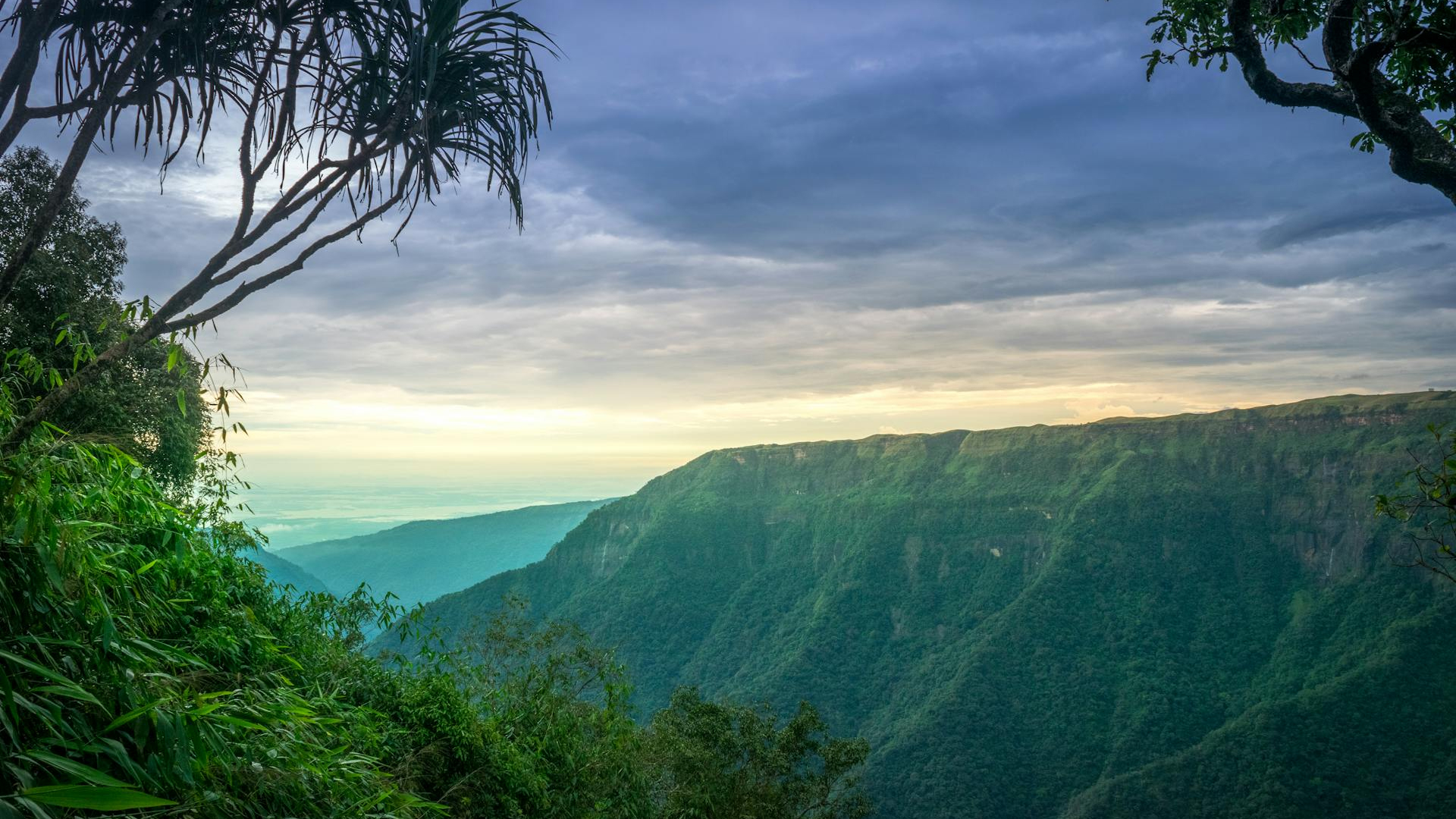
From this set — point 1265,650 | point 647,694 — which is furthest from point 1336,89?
point 1265,650

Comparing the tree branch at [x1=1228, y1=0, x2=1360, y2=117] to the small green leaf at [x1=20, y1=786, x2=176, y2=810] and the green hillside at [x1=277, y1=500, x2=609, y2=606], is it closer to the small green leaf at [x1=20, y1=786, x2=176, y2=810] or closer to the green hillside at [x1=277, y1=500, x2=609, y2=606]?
the small green leaf at [x1=20, y1=786, x2=176, y2=810]

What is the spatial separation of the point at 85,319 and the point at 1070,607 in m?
95.5

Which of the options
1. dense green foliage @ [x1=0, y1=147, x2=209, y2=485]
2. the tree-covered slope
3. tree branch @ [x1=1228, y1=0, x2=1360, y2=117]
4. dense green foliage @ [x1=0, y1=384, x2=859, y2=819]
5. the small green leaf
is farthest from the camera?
the tree-covered slope

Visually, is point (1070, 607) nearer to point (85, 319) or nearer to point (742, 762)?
point (742, 762)

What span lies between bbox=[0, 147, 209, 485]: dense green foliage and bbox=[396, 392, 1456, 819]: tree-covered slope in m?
58.6

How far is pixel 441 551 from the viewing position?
17212 cm

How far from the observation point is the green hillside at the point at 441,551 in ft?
536

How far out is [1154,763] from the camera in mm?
→ 58906

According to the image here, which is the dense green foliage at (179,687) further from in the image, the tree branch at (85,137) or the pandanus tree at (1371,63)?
the pandanus tree at (1371,63)

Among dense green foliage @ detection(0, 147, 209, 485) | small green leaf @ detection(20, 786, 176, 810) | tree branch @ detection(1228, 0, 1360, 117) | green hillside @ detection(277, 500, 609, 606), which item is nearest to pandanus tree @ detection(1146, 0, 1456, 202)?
tree branch @ detection(1228, 0, 1360, 117)

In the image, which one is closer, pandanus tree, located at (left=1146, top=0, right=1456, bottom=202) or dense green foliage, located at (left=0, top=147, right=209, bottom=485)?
pandanus tree, located at (left=1146, top=0, right=1456, bottom=202)

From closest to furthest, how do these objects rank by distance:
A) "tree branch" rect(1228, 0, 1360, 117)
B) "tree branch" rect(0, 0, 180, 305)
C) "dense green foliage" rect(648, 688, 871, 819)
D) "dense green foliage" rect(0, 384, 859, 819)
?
"dense green foliage" rect(0, 384, 859, 819)
"tree branch" rect(0, 0, 180, 305)
"tree branch" rect(1228, 0, 1360, 117)
"dense green foliage" rect(648, 688, 871, 819)

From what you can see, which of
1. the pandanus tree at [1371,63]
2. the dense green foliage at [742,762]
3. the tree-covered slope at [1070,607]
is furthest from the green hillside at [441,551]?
the pandanus tree at [1371,63]

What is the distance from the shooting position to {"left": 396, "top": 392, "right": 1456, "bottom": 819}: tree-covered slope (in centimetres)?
5872
